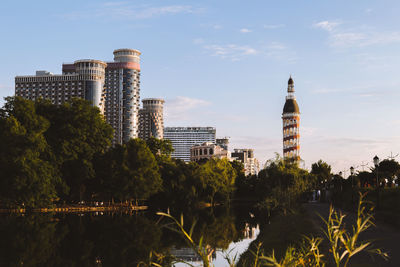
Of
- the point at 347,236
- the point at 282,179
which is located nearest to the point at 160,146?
the point at 282,179

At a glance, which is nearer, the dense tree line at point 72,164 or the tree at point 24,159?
the tree at point 24,159

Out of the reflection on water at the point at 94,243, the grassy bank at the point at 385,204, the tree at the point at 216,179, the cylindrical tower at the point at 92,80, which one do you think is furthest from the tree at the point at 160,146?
the cylindrical tower at the point at 92,80

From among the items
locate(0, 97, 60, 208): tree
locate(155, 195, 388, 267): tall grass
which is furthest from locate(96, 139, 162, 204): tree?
locate(155, 195, 388, 267): tall grass

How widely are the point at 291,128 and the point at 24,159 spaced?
347ft

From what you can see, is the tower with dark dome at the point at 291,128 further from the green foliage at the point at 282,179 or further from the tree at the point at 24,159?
the tree at the point at 24,159

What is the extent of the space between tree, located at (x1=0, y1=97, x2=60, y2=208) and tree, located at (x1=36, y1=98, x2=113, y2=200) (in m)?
3.63

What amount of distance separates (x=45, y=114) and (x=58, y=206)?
37.9 feet

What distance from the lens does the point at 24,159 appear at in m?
48.6

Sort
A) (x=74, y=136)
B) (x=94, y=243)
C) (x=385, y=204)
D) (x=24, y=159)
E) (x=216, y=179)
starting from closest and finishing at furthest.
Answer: (x=94, y=243) → (x=385, y=204) → (x=24, y=159) → (x=74, y=136) → (x=216, y=179)

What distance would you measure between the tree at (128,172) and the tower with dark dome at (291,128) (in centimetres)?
8228

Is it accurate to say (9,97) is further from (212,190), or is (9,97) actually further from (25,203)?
(212,190)

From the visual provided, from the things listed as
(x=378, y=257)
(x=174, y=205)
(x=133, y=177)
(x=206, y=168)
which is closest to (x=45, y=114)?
(x=133, y=177)

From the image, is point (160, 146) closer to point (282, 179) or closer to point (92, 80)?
point (282, 179)

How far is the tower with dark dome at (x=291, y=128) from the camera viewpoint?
468 ft
